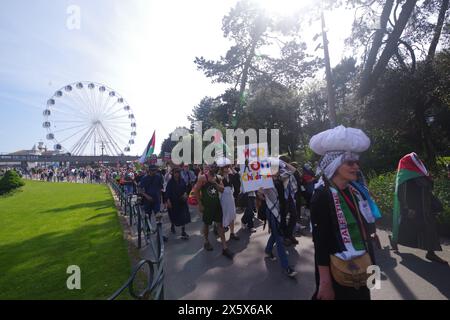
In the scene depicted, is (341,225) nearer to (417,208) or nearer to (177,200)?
(417,208)

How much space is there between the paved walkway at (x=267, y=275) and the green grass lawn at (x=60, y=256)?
102cm

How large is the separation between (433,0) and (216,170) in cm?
1389

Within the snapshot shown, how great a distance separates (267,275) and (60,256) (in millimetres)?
4457

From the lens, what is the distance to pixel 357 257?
86.4 inches

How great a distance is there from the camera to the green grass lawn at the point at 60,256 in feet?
15.8

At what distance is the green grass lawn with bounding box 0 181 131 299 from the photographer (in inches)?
189

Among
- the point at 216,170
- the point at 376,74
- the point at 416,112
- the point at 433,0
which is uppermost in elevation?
the point at 433,0

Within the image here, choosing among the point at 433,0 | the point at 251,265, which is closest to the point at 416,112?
the point at 433,0

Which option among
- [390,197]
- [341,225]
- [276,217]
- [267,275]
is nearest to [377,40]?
[390,197]

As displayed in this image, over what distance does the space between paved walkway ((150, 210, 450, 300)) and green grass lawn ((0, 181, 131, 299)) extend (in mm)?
1022

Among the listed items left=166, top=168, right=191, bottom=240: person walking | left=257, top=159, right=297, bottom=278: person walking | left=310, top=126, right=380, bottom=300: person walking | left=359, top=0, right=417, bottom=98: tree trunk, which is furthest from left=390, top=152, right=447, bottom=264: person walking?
left=359, top=0, right=417, bottom=98: tree trunk

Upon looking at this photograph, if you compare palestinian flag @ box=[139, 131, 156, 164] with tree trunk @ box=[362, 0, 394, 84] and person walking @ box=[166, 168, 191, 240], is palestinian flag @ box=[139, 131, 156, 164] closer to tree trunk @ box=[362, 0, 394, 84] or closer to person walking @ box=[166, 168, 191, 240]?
person walking @ box=[166, 168, 191, 240]
